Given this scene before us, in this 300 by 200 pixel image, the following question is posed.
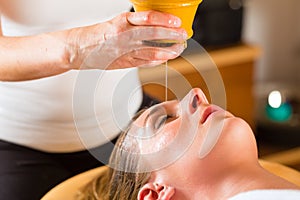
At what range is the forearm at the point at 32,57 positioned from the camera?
1.27 metres

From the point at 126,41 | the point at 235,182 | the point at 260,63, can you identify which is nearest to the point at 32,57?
the point at 126,41

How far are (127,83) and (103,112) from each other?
0.09 meters

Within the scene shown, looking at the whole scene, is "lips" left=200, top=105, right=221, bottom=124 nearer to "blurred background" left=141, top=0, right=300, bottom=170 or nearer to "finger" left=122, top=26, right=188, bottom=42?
"finger" left=122, top=26, right=188, bottom=42

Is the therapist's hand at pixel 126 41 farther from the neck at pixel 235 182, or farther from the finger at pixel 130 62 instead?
the neck at pixel 235 182

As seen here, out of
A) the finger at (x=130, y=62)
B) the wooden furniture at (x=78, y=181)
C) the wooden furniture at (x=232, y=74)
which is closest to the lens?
the finger at (x=130, y=62)

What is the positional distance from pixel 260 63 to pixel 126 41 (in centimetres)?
202

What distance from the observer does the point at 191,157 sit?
1.30 m

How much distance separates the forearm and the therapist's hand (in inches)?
1.1

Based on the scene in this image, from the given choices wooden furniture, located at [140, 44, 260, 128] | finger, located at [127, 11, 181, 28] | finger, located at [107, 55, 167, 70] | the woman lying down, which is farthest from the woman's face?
wooden furniture, located at [140, 44, 260, 128]

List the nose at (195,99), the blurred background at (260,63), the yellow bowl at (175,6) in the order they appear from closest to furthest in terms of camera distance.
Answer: the yellow bowl at (175,6), the nose at (195,99), the blurred background at (260,63)

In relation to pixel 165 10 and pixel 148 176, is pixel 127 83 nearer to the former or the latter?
pixel 148 176

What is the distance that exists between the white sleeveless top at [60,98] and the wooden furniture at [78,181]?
7cm

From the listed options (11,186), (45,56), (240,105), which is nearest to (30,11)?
(45,56)

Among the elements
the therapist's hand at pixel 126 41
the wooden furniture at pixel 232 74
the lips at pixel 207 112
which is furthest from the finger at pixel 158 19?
the wooden furniture at pixel 232 74
